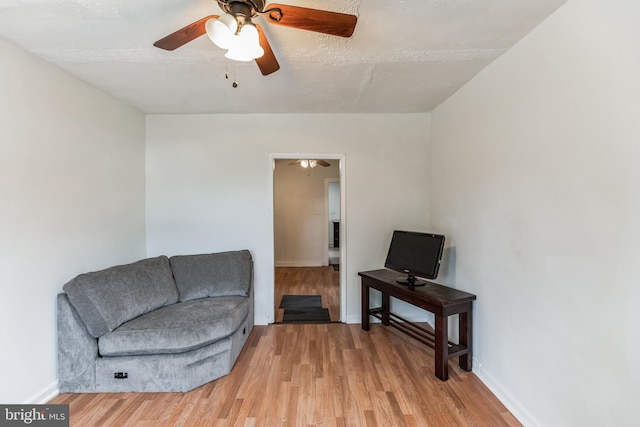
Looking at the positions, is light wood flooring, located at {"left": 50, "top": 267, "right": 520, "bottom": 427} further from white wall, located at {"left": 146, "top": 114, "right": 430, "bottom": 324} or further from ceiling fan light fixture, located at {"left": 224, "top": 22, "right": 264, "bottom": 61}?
ceiling fan light fixture, located at {"left": 224, "top": 22, "right": 264, "bottom": 61}

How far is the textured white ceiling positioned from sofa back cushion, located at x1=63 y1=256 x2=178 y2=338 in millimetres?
1612

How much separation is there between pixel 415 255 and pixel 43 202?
303 centimetres

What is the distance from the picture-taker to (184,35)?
1.46 metres

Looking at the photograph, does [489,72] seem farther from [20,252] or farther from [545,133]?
[20,252]

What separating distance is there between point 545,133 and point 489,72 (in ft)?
2.66

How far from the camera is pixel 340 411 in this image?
1.99 metres

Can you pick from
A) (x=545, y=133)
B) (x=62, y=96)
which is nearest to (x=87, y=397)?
(x=62, y=96)

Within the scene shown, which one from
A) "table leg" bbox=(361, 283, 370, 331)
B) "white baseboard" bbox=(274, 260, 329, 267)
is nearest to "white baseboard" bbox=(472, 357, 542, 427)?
"table leg" bbox=(361, 283, 370, 331)

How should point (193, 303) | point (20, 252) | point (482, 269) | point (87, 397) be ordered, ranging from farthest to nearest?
point (193, 303), point (482, 269), point (87, 397), point (20, 252)

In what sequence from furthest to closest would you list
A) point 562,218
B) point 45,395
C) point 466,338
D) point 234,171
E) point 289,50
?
point 234,171 < point 466,338 < point 45,395 < point 289,50 < point 562,218

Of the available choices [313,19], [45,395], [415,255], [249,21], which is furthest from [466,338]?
[45,395]

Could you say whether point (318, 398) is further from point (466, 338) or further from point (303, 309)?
point (303, 309)

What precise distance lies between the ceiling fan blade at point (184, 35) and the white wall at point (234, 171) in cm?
189

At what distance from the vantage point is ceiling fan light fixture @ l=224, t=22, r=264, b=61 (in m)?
1.33
